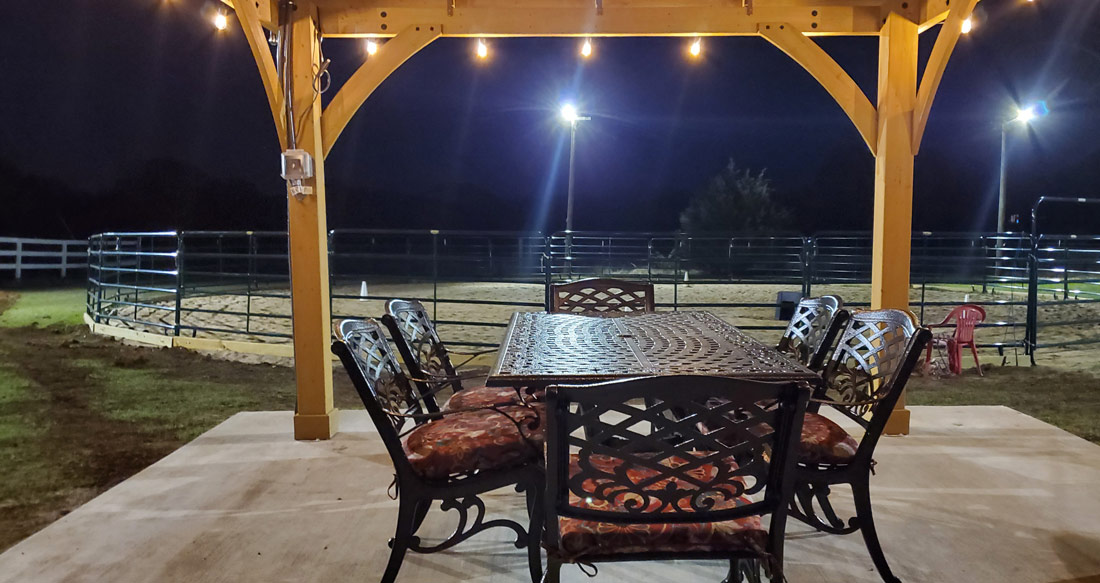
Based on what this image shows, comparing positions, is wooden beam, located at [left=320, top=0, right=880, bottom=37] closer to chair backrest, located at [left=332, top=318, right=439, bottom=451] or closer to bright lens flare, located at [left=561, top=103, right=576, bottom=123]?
chair backrest, located at [left=332, top=318, right=439, bottom=451]

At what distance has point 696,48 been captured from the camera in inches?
141

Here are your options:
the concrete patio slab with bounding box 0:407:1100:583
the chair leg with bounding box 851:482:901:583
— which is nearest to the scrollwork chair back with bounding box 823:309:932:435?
the chair leg with bounding box 851:482:901:583

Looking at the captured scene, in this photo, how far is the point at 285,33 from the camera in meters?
3.15

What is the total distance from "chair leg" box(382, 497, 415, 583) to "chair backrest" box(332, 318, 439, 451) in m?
0.14

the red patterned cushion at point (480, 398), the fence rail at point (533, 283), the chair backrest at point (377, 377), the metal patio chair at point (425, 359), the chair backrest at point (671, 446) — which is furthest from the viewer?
the fence rail at point (533, 283)

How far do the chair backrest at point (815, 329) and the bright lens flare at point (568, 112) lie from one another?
9668mm

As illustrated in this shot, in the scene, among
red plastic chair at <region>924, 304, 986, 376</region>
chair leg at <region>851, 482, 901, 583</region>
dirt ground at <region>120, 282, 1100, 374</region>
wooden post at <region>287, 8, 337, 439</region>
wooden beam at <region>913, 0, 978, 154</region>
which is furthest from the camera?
dirt ground at <region>120, 282, 1100, 374</region>

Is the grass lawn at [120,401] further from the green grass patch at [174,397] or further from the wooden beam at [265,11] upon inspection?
the wooden beam at [265,11]

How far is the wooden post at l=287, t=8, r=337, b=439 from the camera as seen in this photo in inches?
126

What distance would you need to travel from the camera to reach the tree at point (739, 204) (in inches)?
947

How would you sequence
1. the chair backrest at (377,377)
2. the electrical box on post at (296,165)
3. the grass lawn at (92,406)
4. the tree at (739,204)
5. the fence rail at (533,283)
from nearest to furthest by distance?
1. the chair backrest at (377,377)
2. the grass lawn at (92,406)
3. the electrical box on post at (296,165)
4. the fence rail at (533,283)
5. the tree at (739,204)

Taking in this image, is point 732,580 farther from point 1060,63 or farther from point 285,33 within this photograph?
point 1060,63

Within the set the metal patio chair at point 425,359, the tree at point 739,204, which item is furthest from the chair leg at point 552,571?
the tree at point 739,204

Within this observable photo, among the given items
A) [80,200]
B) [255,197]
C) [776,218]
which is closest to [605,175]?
[776,218]
